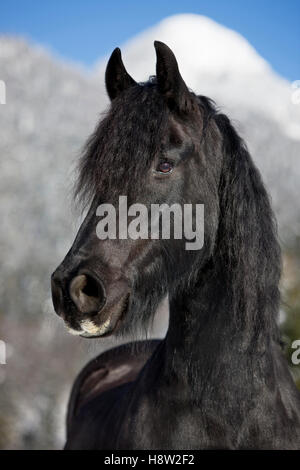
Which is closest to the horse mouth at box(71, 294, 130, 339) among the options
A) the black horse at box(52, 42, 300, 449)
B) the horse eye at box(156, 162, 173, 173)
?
the black horse at box(52, 42, 300, 449)

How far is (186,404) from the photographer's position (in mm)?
2748

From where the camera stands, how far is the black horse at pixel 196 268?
8.43 ft

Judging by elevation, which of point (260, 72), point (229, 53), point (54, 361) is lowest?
point (54, 361)

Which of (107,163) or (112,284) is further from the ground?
(107,163)

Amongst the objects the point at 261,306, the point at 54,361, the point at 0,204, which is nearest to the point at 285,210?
the point at 54,361

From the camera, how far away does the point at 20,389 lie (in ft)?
64.3

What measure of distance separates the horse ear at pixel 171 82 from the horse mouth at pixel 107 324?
1.02 meters

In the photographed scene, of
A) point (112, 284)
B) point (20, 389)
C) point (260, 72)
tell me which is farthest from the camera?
point (260, 72)

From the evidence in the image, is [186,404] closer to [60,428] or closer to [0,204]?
[60,428]

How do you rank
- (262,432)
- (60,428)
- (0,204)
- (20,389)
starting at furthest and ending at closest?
(0,204)
(20,389)
(60,428)
(262,432)

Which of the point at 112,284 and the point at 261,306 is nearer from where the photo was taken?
the point at 112,284

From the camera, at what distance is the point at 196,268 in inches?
109

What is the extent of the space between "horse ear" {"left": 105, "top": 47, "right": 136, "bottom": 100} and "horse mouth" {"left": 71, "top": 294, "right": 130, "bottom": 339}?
49.4 inches

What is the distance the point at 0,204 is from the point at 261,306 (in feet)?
84.1
